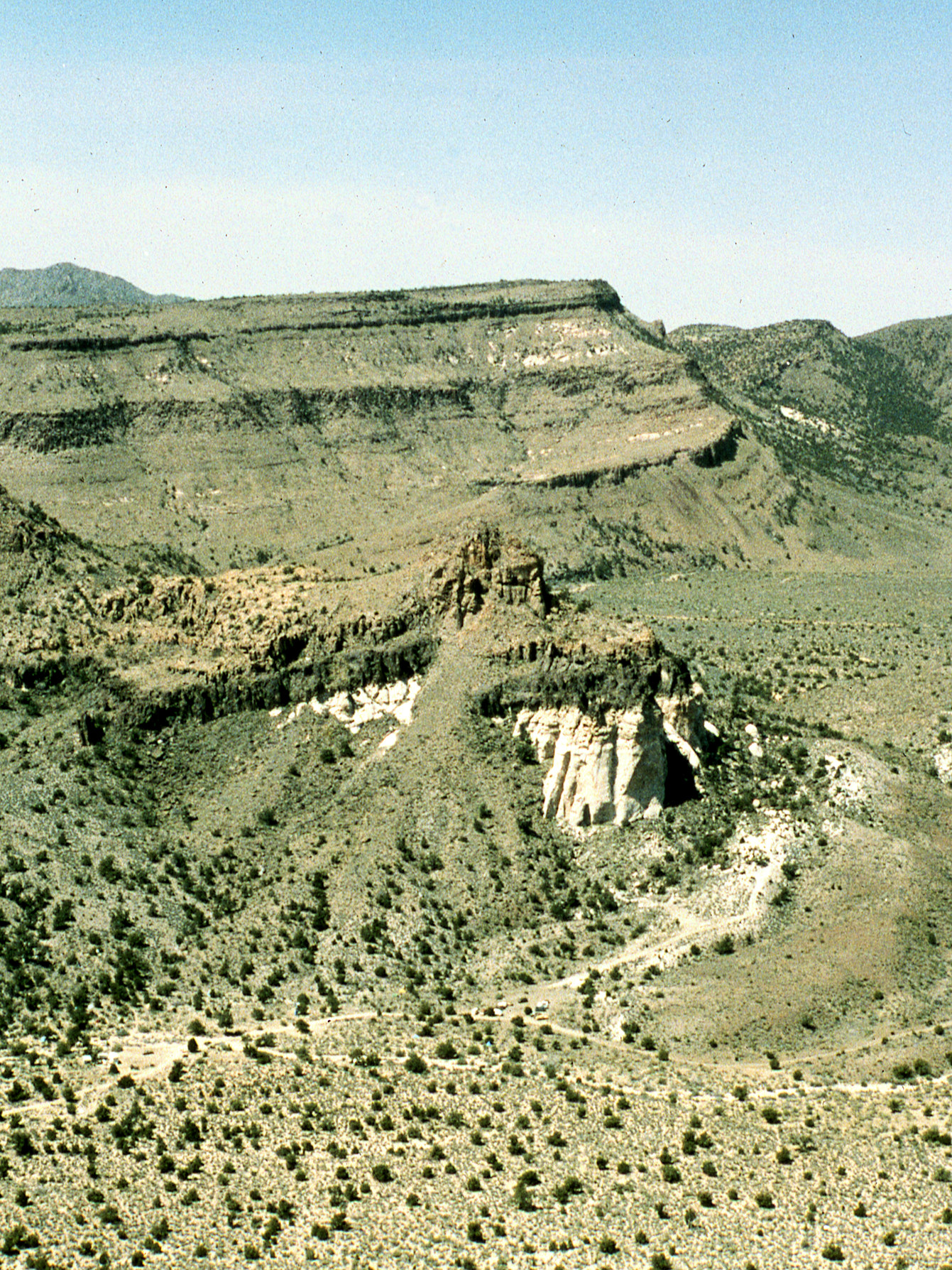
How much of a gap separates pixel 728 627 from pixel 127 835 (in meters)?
49.6

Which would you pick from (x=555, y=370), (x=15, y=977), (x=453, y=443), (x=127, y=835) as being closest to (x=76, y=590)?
(x=127, y=835)

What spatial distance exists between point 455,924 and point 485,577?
13625 mm

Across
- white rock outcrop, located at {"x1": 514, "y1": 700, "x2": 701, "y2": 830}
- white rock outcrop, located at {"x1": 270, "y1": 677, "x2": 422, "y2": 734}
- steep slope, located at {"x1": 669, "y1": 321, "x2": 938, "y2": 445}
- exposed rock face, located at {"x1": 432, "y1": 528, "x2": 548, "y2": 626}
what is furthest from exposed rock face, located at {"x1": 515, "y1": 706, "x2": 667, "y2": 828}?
steep slope, located at {"x1": 669, "y1": 321, "x2": 938, "y2": 445}

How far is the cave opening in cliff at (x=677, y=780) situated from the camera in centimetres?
5128

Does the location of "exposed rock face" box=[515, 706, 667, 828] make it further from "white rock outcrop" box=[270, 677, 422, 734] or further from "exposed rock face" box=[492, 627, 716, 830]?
"white rock outcrop" box=[270, 677, 422, 734]

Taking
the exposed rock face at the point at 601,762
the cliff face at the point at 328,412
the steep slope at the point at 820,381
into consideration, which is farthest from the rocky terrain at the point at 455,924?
the steep slope at the point at 820,381

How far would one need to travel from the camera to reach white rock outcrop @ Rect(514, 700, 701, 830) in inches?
1953

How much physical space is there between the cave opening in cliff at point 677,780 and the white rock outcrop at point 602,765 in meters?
0.52

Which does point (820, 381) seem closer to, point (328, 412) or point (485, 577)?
point (328, 412)

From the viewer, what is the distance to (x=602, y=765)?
49.8 metres

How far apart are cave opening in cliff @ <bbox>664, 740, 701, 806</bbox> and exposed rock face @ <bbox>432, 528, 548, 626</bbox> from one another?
6978 mm

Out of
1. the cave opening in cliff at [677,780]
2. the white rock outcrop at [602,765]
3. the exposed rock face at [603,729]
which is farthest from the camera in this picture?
the cave opening in cliff at [677,780]

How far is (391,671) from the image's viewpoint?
5303 centimetres

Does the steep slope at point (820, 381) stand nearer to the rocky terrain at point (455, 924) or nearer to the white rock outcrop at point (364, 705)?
the rocky terrain at point (455, 924)
